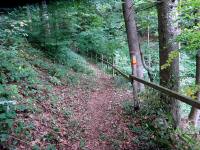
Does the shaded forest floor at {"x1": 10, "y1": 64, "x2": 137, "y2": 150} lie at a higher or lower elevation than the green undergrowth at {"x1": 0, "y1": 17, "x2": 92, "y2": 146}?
lower

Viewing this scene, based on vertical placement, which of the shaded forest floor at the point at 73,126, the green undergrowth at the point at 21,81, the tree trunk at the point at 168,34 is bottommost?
the shaded forest floor at the point at 73,126

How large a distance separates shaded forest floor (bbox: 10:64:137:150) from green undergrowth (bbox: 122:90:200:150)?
0.25 m

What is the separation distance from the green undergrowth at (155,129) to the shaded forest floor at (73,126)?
0.25 meters

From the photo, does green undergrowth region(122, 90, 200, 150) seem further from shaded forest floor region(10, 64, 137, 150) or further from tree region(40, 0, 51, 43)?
tree region(40, 0, 51, 43)

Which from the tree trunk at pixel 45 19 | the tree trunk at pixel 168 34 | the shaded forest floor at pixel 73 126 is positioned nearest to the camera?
the shaded forest floor at pixel 73 126

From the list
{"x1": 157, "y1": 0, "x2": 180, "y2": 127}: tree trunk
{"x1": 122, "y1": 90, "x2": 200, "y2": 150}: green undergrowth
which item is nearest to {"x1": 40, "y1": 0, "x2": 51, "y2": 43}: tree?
{"x1": 122, "y1": 90, "x2": 200, "y2": 150}: green undergrowth

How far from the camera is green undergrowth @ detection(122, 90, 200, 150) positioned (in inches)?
190

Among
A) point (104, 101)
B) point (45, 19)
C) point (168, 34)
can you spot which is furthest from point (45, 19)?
point (168, 34)

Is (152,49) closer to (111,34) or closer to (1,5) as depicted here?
(111,34)

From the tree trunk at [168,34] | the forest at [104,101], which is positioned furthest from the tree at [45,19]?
the tree trunk at [168,34]

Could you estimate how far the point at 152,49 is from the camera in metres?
24.7

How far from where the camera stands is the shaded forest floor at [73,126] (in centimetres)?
586

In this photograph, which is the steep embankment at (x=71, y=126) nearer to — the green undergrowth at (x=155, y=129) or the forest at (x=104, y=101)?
the forest at (x=104, y=101)

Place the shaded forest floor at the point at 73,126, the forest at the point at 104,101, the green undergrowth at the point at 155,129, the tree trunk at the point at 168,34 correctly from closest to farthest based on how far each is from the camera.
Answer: the green undergrowth at the point at 155,129 → the forest at the point at 104,101 → the shaded forest floor at the point at 73,126 → the tree trunk at the point at 168,34
